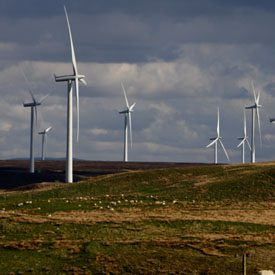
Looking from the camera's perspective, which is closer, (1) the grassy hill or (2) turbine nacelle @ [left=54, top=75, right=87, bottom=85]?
(1) the grassy hill

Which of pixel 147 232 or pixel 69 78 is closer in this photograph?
pixel 147 232

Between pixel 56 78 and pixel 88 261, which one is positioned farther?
pixel 56 78

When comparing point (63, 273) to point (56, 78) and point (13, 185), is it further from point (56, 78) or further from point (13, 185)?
point (13, 185)

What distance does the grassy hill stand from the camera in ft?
166

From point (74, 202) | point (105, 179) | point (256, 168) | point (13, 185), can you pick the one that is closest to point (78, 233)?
point (74, 202)

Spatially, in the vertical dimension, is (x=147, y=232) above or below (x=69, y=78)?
below

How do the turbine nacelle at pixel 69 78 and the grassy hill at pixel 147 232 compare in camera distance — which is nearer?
the grassy hill at pixel 147 232

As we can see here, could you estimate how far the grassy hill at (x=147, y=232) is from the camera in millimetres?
50719

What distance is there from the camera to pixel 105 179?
11012cm

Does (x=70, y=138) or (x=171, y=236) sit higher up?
(x=70, y=138)

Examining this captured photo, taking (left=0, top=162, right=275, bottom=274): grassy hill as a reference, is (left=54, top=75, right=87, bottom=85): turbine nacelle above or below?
above

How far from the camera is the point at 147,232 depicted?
60.8m

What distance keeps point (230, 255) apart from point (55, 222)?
1895 centimetres

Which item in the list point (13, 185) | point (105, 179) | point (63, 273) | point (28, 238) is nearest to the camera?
point (63, 273)
